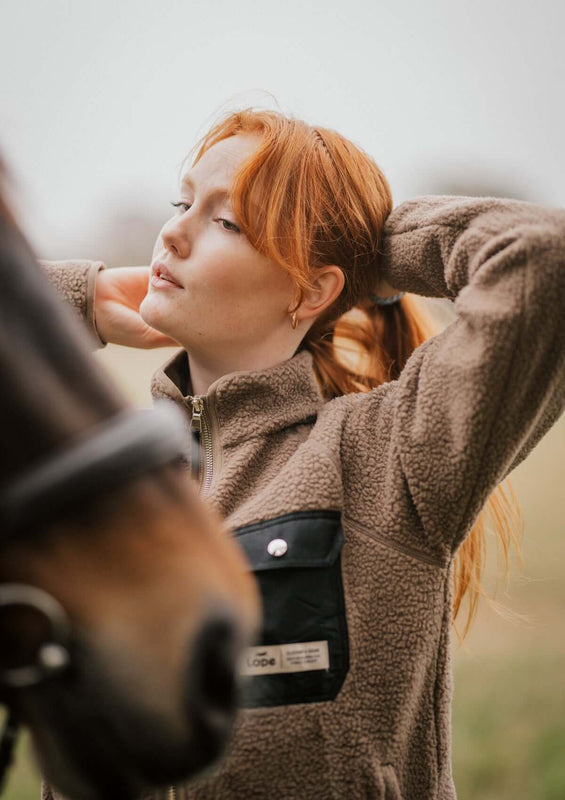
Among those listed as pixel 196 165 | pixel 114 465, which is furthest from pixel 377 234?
pixel 114 465

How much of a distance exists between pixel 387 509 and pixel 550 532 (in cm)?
451

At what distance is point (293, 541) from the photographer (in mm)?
988

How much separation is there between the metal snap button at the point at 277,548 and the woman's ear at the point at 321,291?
0.46 metres

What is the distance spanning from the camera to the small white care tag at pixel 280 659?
0.96m

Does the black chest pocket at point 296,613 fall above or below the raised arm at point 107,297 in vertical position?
below

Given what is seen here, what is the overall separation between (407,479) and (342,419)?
0.56 ft

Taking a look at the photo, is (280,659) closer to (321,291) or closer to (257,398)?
(257,398)

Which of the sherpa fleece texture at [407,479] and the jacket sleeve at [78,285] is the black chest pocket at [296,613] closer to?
the sherpa fleece texture at [407,479]

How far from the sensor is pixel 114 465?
0.52m

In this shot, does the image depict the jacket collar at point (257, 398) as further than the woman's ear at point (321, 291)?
No

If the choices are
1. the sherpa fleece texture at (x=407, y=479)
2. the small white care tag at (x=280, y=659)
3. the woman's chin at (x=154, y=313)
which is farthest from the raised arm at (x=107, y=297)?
the small white care tag at (x=280, y=659)

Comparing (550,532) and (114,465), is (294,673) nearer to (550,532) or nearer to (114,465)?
(114,465)

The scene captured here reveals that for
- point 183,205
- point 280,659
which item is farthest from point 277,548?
point 183,205

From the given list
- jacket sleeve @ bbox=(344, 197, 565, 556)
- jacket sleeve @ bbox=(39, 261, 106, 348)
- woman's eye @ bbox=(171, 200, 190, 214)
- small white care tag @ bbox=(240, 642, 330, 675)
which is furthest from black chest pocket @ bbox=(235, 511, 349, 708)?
jacket sleeve @ bbox=(39, 261, 106, 348)
